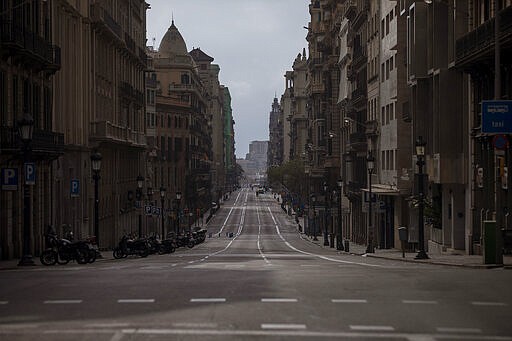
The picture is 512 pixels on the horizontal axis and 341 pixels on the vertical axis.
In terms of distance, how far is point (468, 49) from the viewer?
38594 millimetres

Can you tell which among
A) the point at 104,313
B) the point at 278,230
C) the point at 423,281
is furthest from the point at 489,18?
the point at 278,230

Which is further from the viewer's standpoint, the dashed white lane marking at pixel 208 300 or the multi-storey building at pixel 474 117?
the multi-storey building at pixel 474 117

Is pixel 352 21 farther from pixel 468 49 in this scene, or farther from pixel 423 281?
pixel 423 281

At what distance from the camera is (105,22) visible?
6450cm

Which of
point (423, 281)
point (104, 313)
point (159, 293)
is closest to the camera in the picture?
point (104, 313)

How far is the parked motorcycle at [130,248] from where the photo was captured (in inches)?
1697

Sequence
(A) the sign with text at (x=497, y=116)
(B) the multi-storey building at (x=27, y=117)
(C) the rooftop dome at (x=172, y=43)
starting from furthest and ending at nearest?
1. (C) the rooftop dome at (x=172, y=43)
2. (B) the multi-storey building at (x=27, y=117)
3. (A) the sign with text at (x=497, y=116)

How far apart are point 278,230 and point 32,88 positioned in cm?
8599

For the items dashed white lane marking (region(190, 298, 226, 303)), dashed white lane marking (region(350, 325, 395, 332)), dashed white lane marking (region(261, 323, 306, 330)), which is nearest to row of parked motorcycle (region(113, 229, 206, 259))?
dashed white lane marking (region(190, 298, 226, 303))

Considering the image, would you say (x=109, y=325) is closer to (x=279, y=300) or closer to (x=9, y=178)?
(x=279, y=300)

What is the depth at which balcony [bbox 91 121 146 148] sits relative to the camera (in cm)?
6162

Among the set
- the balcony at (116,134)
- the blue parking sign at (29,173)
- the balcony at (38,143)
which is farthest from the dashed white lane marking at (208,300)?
the balcony at (116,134)

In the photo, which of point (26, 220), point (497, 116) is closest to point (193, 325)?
point (497, 116)

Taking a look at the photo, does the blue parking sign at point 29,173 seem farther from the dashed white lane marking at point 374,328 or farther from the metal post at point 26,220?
the dashed white lane marking at point 374,328
